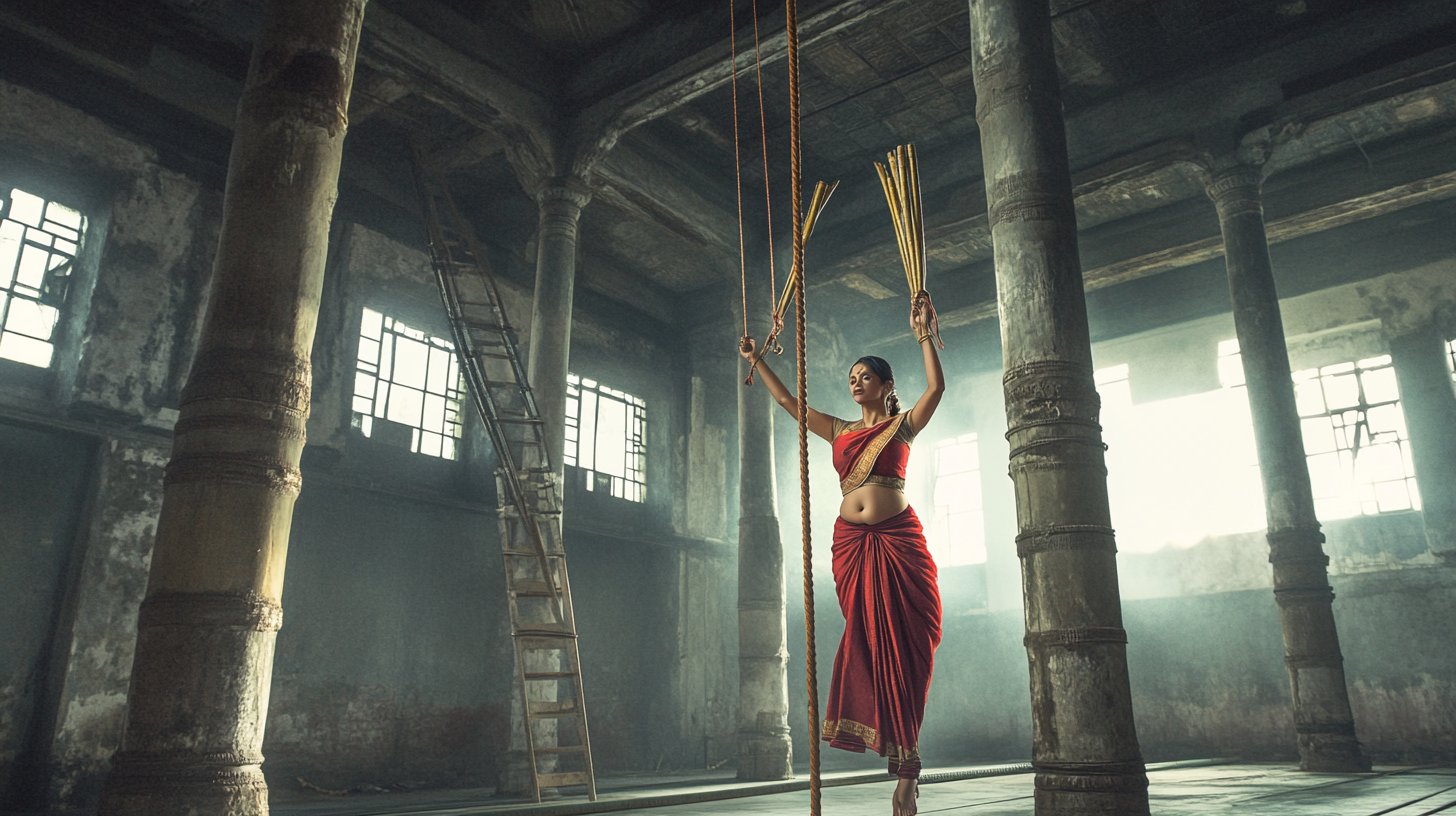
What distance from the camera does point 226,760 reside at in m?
3.28

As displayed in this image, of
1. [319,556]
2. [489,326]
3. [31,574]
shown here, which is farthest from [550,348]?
[31,574]

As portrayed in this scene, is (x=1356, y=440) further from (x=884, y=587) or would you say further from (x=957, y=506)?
(x=884, y=587)

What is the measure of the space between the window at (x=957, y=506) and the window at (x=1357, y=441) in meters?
5.40

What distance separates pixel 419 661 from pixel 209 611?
9.63 metres

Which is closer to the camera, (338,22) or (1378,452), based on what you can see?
(338,22)

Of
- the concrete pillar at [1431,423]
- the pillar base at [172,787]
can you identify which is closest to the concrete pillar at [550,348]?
the pillar base at [172,787]

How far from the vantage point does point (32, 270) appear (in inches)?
394

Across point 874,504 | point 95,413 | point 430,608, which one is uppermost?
point 95,413

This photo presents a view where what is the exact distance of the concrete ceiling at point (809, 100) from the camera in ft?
34.6

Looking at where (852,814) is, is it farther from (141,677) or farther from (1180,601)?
(1180,601)

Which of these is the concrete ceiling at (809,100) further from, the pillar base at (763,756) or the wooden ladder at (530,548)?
the pillar base at (763,756)

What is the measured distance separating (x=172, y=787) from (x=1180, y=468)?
15811 mm

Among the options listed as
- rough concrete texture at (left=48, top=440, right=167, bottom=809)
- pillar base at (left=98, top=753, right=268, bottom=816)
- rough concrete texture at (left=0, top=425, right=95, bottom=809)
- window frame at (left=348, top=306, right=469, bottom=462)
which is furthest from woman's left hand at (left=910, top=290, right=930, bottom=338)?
window frame at (left=348, top=306, right=469, bottom=462)

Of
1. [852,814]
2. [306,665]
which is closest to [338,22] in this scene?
[852,814]
